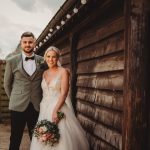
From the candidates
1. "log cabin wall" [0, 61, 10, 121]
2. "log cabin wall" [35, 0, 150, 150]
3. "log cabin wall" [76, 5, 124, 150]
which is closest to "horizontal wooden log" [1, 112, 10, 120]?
"log cabin wall" [0, 61, 10, 121]

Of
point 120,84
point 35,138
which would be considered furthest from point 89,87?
point 120,84

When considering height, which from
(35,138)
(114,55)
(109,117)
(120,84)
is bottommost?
(35,138)

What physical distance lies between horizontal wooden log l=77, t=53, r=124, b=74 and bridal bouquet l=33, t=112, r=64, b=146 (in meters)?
1.07

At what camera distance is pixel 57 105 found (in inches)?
217

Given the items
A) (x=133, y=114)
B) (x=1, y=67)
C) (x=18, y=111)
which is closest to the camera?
(x=133, y=114)

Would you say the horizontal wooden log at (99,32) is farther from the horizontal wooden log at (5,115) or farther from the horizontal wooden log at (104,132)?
the horizontal wooden log at (5,115)

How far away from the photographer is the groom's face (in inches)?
201

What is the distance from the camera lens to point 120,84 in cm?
461

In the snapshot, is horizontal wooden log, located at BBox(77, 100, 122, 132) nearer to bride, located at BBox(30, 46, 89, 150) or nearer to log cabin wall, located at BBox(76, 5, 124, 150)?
log cabin wall, located at BBox(76, 5, 124, 150)

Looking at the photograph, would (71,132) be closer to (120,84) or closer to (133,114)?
(120,84)

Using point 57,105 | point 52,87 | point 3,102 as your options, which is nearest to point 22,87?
point 52,87

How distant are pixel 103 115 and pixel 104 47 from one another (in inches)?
37.9

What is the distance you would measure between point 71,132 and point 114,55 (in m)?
1.38

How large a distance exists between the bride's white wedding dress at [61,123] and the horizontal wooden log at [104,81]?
60 centimetres
